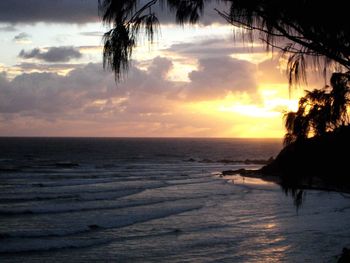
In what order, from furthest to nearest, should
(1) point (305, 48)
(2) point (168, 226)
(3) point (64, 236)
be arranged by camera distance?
(2) point (168, 226)
(3) point (64, 236)
(1) point (305, 48)

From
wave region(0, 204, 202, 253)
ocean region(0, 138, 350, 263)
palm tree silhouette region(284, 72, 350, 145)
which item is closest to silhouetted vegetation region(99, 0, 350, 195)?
palm tree silhouette region(284, 72, 350, 145)

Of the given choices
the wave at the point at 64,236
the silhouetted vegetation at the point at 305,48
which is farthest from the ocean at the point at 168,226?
the silhouetted vegetation at the point at 305,48

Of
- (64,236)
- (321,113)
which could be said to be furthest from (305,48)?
(64,236)

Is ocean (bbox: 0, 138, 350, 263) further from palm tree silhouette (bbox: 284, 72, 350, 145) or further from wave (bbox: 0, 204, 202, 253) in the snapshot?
palm tree silhouette (bbox: 284, 72, 350, 145)

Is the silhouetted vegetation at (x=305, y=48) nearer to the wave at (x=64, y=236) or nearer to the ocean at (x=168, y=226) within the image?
the ocean at (x=168, y=226)

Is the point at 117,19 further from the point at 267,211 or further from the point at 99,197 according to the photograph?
the point at 99,197

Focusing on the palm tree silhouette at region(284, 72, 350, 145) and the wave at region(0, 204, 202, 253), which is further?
the wave at region(0, 204, 202, 253)

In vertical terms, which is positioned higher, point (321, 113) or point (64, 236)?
point (321, 113)

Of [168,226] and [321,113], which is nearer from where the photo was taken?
[321,113]

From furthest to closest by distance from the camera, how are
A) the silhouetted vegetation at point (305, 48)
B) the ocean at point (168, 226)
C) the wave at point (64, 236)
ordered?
the wave at point (64, 236), the ocean at point (168, 226), the silhouetted vegetation at point (305, 48)

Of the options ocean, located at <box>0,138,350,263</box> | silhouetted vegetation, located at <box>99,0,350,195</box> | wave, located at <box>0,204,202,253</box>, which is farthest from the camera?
wave, located at <box>0,204,202,253</box>

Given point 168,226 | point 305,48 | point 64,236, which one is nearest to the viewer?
point 305,48

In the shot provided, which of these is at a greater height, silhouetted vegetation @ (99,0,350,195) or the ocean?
silhouetted vegetation @ (99,0,350,195)

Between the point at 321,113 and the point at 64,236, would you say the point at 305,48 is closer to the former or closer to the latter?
the point at 321,113
